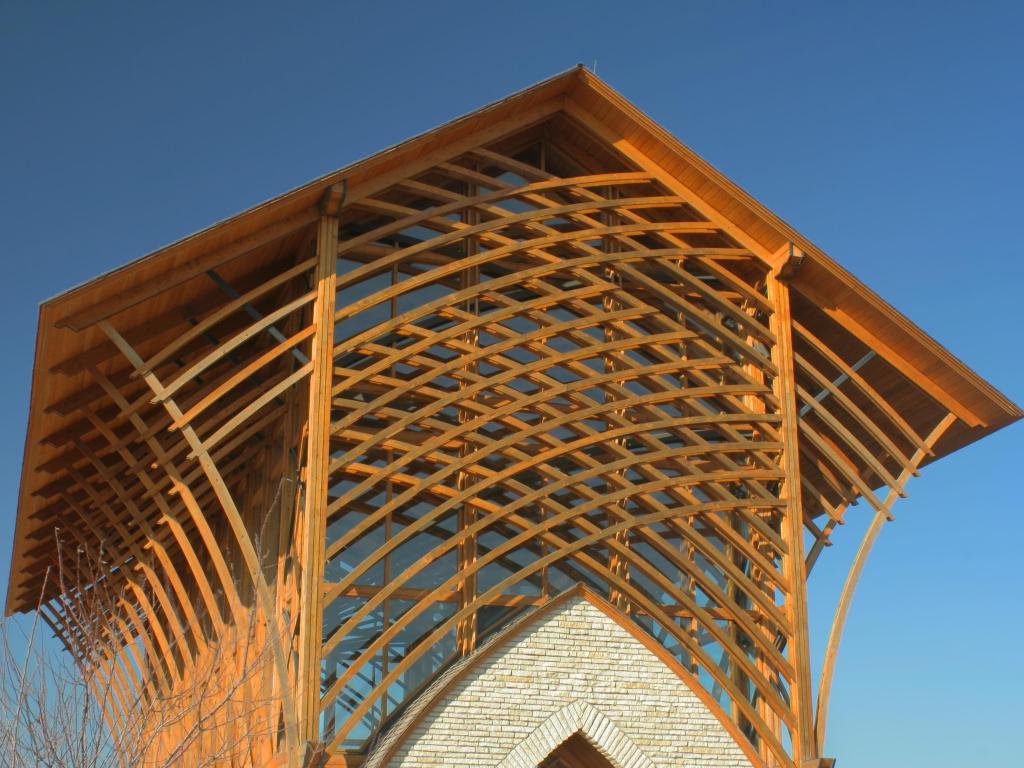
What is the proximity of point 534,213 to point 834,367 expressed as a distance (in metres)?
4.66

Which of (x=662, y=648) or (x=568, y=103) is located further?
(x=568, y=103)

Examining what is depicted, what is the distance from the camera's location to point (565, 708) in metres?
13.9

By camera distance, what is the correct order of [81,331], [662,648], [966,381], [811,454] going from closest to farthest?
[81,331]
[662,648]
[966,381]
[811,454]

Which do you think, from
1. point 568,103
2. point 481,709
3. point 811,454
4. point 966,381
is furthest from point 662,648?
point 568,103

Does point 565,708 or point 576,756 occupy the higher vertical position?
point 576,756

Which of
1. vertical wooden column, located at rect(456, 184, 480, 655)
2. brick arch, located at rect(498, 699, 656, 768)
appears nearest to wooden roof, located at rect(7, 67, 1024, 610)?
vertical wooden column, located at rect(456, 184, 480, 655)

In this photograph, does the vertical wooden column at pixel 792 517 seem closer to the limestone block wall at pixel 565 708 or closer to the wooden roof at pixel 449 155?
the wooden roof at pixel 449 155

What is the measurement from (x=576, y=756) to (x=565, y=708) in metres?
1.74

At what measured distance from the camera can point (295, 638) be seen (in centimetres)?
1313

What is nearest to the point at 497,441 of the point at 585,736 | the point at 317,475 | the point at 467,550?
the point at 467,550

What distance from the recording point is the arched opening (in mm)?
14172

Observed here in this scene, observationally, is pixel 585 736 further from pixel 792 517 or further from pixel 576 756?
pixel 792 517

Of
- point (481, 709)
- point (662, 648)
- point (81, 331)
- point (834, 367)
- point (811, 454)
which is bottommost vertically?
point (481, 709)

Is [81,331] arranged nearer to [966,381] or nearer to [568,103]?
[568,103]
